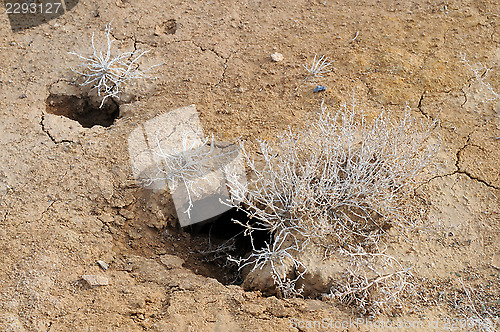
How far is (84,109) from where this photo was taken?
12.6ft

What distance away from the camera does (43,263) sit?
2805mm

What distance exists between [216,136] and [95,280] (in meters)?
1.31

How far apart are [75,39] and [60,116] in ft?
2.88

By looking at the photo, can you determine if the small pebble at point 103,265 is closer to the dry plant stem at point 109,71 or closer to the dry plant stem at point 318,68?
the dry plant stem at point 109,71

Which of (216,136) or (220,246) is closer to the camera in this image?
(220,246)

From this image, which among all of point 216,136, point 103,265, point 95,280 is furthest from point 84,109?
point 95,280

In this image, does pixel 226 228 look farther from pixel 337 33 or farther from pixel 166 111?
pixel 337 33

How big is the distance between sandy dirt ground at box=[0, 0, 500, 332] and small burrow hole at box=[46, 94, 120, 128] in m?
0.02

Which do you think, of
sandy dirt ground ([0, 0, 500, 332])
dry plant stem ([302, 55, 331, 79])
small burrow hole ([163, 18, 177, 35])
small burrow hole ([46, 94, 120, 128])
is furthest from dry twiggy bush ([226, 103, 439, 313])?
small burrow hole ([163, 18, 177, 35])

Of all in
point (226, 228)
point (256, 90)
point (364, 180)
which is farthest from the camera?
point (256, 90)

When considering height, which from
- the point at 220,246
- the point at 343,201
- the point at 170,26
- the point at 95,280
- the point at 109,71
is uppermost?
the point at 170,26

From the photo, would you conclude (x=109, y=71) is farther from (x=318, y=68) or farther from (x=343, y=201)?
(x=343, y=201)

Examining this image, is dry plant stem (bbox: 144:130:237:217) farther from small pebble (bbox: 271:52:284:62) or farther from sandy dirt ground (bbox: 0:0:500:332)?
small pebble (bbox: 271:52:284:62)

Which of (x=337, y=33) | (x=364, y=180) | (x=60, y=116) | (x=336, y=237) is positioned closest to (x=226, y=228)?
(x=336, y=237)
